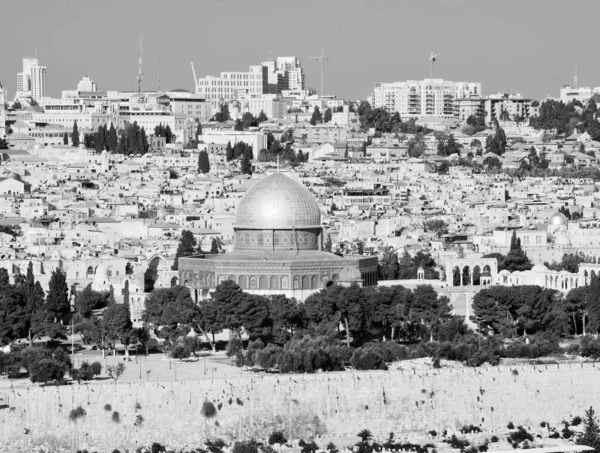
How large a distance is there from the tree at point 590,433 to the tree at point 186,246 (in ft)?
72.2

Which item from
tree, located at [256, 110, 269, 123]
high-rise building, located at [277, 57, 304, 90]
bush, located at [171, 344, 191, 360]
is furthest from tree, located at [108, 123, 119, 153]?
bush, located at [171, 344, 191, 360]

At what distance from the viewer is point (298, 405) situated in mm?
39906

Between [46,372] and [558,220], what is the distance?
36.1 m

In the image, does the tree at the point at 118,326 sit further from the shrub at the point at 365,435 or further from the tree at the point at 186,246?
the tree at the point at 186,246

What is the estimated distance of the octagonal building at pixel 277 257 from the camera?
53688mm

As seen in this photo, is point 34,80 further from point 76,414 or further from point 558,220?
point 76,414

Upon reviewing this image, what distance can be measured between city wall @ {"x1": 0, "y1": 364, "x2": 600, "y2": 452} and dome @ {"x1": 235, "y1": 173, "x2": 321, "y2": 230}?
14543 millimetres

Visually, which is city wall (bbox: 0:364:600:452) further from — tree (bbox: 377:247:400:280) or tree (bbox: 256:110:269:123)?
tree (bbox: 256:110:269:123)

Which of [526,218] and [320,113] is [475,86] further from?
[526,218]

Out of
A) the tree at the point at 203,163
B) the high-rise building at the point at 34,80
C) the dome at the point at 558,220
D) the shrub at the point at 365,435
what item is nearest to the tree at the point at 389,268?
the dome at the point at 558,220

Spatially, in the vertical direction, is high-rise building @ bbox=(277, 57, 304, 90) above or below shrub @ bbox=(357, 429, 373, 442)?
above

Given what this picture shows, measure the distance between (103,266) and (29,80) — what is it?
111 m

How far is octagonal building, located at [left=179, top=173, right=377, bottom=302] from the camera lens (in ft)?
176

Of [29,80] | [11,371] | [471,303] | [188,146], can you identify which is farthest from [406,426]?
[29,80]
